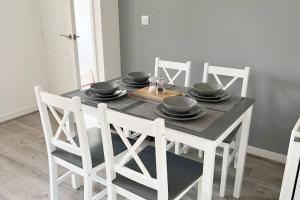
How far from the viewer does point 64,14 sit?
3082 mm

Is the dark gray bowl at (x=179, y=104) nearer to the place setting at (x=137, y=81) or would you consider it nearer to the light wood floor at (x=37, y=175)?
the place setting at (x=137, y=81)

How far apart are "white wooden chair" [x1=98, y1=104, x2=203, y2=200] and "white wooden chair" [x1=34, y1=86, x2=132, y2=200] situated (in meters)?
0.18

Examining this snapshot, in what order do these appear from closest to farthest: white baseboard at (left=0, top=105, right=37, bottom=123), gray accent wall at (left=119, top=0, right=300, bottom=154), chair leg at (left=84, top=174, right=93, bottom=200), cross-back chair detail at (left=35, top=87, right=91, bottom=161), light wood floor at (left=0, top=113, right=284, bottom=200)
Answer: cross-back chair detail at (left=35, top=87, right=91, bottom=161), chair leg at (left=84, top=174, right=93, bottom=200), light wood floor at (left=0, top=113, right=284, bottom=200), gray accent wall at (left=119, top=0, right=300, bottom=154), white baseboard at (left=0, top=105, right=37, bottom=123)

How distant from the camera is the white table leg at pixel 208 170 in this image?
56.8 inches

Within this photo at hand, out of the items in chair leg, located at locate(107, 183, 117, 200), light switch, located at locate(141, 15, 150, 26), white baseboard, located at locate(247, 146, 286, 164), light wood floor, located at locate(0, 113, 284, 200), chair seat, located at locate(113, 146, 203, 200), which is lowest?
light wood floor, located at locate(0, 113, 284, 200)

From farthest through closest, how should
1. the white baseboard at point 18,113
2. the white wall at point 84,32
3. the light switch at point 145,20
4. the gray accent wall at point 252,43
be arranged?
1. the white wall at point 84,32
2. the white baseboard at point 18,113
3. the light switch at point 145,20
4. the gray accent wall at point 252,43

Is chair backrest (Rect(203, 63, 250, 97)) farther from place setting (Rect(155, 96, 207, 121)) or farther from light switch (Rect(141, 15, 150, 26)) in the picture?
light switch (Rect(141, 15, 150, 26))

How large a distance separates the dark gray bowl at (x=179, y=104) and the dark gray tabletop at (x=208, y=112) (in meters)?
0.07

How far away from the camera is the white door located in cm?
306

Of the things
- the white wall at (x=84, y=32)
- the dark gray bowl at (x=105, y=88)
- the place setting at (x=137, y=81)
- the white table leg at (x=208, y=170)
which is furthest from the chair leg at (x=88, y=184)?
the white wall at (x=84, y=32)

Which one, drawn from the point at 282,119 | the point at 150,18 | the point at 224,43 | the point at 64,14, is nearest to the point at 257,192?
the point at 282,119

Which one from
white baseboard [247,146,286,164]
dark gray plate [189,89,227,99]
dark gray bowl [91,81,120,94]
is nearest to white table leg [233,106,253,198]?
dark gray plate [189,89,227,99]

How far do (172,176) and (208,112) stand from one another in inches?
17.9

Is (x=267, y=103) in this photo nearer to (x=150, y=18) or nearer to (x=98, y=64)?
(x=150, y=18)
